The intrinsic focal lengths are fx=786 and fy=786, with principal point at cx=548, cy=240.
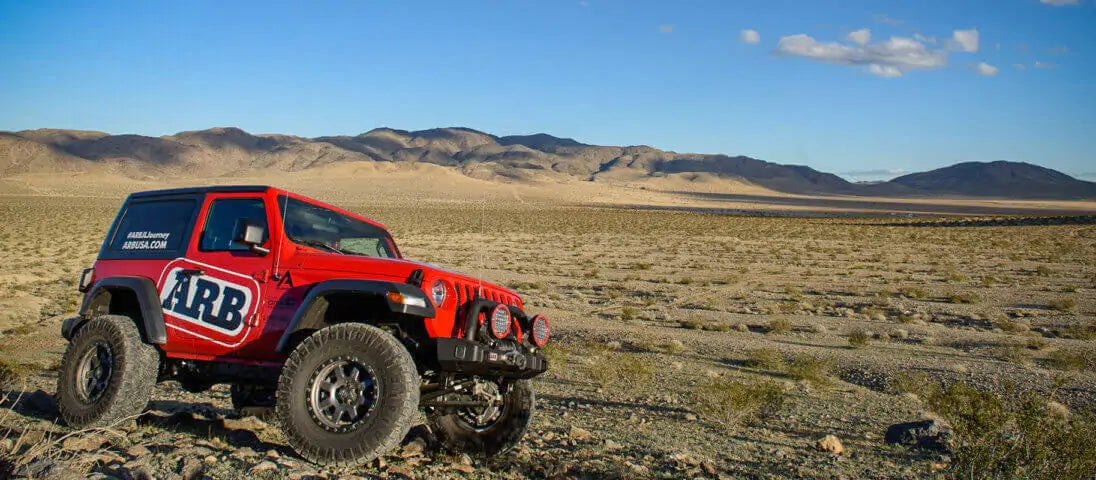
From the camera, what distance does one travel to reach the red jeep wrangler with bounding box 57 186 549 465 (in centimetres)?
507

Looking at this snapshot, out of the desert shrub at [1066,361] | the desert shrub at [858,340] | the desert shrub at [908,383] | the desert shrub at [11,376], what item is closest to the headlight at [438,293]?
the desert shrub at [11,376]

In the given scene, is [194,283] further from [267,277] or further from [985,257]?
[985,257]

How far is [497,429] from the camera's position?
5980mm

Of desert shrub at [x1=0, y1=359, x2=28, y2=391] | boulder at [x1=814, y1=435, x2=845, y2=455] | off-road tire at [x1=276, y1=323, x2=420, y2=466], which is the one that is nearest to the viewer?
off-road tire at [x1=276, y1=323, x2=420, y2=466]

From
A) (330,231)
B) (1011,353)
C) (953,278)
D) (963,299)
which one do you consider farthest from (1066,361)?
(953,278)

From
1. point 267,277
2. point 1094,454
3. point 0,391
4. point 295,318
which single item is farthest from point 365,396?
point 1094,454

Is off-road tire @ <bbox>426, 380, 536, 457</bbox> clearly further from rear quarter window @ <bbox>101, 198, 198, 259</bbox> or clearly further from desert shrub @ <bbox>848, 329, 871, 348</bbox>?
desert shrub @ <bbox>848, 329, 871, 348</bbox>

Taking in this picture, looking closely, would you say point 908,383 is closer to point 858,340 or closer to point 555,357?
point 858,340

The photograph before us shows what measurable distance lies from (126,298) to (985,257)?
3680 cm

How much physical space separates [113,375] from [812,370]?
7864 mm

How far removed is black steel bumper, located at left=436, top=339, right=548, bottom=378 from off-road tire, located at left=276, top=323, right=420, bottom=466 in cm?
24

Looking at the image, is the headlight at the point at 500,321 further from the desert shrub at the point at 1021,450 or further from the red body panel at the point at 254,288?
the desert shrub at the point at 1021,450

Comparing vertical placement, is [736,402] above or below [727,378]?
above

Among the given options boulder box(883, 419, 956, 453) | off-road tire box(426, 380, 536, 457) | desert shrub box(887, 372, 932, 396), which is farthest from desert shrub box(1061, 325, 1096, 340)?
off-road tire box(426, 380, 536, 457)
